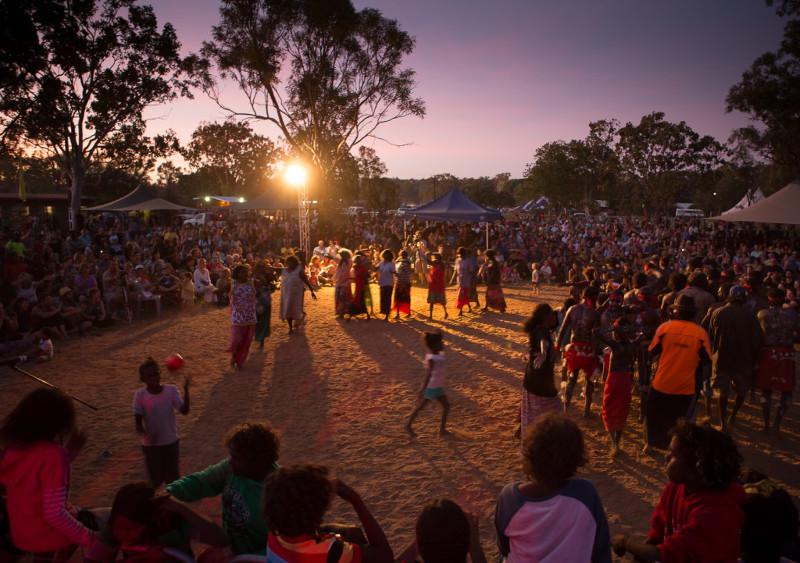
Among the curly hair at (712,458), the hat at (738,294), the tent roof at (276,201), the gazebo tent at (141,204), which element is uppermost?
the tent roof at (276,201)

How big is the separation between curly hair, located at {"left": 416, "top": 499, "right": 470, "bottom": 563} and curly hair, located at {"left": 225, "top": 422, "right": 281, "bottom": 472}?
2.68ft

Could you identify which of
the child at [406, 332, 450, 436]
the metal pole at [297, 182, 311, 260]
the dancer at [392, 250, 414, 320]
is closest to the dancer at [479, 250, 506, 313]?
the dancer at [392, 250, 414, 320]

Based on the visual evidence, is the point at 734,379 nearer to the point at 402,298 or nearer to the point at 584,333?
the point at 584,333

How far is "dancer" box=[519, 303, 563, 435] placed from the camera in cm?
502

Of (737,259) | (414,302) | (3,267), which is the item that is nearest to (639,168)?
(737,259)

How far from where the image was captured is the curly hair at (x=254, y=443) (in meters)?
2.44

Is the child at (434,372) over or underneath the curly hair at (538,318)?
underneath

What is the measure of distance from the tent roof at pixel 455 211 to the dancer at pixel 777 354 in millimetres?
12640

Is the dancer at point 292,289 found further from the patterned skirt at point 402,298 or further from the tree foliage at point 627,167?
the tree foliage at point 627,167

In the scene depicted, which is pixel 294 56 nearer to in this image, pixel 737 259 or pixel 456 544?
pixel 737 259

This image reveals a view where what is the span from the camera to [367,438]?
5.88 meters

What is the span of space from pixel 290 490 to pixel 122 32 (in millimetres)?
22148

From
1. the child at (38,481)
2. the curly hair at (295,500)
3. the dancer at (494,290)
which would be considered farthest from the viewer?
the dancer at (494,290)

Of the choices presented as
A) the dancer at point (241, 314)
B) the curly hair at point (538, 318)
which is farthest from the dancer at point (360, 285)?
the curly hair at point (538, 318)
